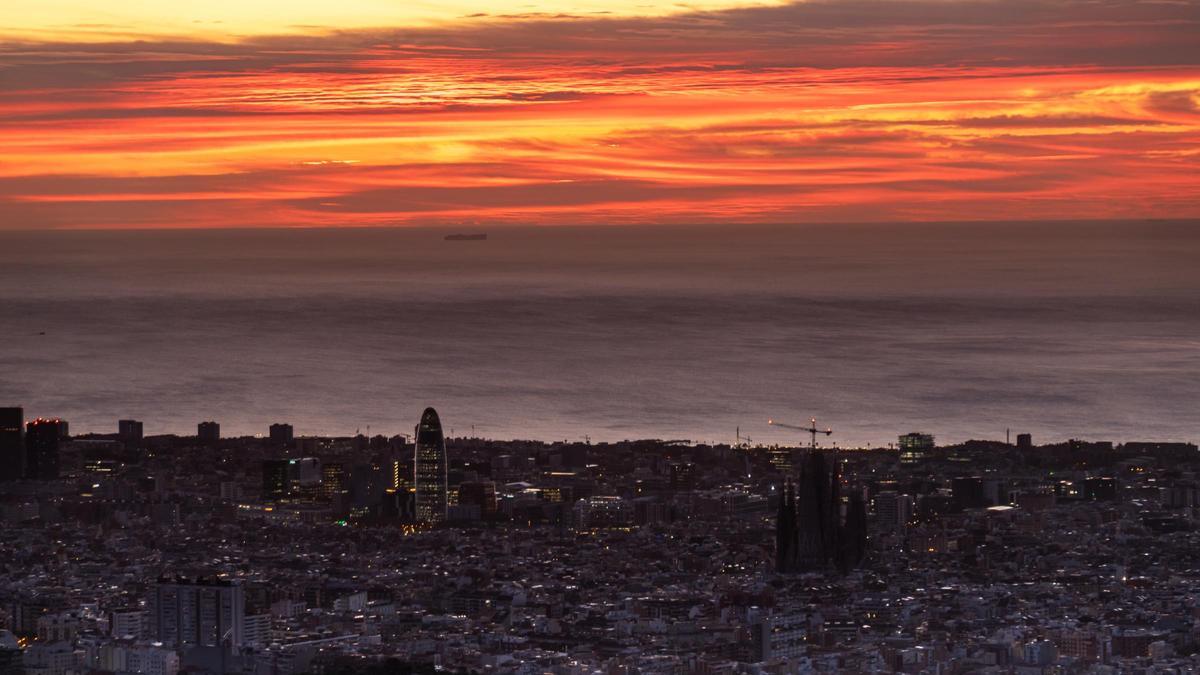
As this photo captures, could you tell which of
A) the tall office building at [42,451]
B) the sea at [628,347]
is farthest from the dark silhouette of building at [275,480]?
the sea at [628,347]

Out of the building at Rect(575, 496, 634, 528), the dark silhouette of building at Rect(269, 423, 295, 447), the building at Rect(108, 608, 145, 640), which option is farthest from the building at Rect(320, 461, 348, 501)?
the building at Rect(108, 608, 145, 640)

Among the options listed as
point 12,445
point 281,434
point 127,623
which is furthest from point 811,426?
point 127,623

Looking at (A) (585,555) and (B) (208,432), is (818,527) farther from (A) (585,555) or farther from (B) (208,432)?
(B) (208,432)

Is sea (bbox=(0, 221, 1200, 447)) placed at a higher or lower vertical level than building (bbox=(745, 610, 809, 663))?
higher

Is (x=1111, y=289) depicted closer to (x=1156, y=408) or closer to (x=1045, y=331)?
(x=1045, y=331)

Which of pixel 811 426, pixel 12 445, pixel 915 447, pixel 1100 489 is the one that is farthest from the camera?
pixel 811 426

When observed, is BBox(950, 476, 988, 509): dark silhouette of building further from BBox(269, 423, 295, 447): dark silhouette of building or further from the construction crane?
BBox(269, 423, 295, 447): dark silhouette of building

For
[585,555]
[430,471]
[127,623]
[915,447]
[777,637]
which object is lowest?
[777,637]
